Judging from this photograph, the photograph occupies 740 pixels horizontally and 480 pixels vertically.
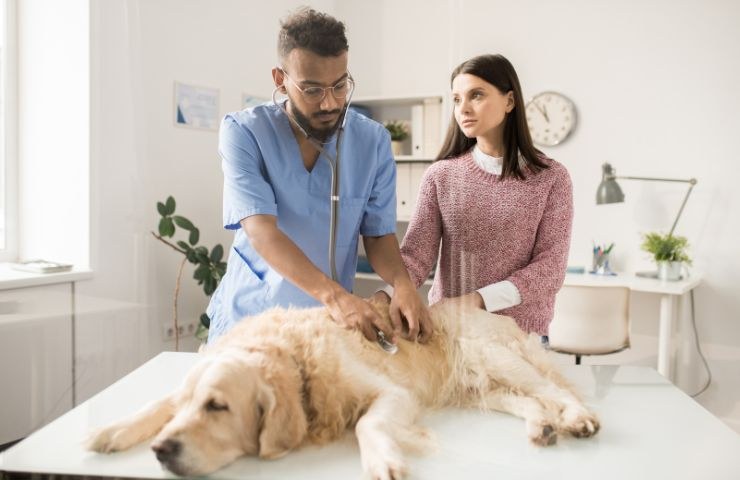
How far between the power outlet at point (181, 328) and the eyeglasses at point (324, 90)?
0.53 m

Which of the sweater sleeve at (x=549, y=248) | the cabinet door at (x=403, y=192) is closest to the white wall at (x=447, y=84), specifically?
the sweater sleeve at (x=549, y=248)

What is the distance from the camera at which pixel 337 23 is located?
3.61ft

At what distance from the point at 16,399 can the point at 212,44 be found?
0.72 meters

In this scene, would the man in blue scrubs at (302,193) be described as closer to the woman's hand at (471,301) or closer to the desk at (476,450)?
the woman's hand at (471,301)

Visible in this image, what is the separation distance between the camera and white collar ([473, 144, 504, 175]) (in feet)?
4.16

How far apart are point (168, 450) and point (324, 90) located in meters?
0.68

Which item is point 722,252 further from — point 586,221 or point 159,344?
point 159,344

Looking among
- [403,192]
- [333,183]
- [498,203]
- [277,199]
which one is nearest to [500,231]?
[498,203]

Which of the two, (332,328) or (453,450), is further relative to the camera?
(332,328)

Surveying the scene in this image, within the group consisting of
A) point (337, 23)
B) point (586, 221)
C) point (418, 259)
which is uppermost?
point (337, 23)

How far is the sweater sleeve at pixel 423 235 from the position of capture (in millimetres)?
1402

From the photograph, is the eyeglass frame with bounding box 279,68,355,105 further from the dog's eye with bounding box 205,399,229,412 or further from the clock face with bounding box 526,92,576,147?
the dog's eye with bounding box 205,399,229,412

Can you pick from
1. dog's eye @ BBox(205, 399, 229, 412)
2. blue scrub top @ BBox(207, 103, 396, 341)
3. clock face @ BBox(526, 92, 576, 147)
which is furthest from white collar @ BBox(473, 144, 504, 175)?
dog's eye @ BBox(205, 399, 229, 412)

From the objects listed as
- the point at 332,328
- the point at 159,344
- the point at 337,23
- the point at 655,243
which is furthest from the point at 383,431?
the point at 655,243
